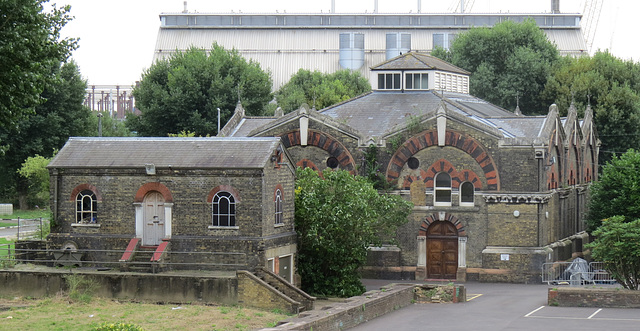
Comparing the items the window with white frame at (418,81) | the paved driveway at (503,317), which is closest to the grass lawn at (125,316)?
the paved driveway at (503,317)

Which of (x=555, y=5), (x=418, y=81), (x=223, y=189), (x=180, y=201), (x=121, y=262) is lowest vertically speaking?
(x=121, y=262)

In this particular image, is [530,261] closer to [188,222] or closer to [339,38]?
[188,222]

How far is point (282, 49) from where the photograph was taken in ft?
341

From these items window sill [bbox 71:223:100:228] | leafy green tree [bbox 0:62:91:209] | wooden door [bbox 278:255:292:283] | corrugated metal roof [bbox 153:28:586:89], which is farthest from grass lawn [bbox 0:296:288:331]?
corrugated metal roof [bbox 153:28:586:89]

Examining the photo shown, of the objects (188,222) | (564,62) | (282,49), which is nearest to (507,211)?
(188,222)

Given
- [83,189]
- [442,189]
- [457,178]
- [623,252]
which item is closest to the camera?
[623,252]

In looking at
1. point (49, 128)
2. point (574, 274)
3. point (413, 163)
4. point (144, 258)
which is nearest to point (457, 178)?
point (413, 163)

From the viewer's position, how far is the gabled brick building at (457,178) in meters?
48.2

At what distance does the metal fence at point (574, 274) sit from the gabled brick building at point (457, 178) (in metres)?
0.57

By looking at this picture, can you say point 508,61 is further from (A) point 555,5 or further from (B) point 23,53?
(B) point 23,53

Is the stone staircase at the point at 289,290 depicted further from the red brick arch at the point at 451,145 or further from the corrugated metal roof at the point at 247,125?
the corrugated metal roof at the point at 247,125

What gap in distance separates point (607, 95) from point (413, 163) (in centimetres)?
2583

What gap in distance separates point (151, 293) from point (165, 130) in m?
38.7

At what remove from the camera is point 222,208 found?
38031 mm
